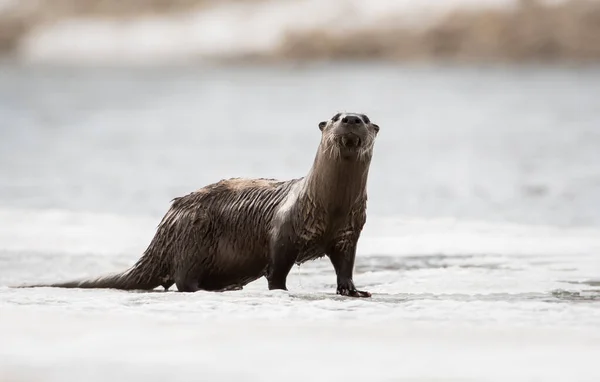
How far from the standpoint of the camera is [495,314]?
16.1 ft

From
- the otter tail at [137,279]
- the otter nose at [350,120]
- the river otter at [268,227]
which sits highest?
the otter nose at [350,120]

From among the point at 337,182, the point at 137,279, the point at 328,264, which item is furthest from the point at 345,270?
the point at 328,264

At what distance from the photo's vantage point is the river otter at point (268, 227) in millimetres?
5344

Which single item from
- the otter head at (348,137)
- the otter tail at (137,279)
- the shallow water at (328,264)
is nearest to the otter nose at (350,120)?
the otter head at (348,137)

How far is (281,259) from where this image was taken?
545 centimetres

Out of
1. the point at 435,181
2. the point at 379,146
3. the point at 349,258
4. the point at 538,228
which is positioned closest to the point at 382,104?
the point at 379,146

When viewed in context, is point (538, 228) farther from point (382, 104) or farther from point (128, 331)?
point (382, 104)

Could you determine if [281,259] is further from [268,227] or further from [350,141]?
[350,141]

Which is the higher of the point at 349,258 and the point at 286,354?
the point at 349,258

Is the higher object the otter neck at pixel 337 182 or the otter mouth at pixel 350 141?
the otter mouth at pixel 350 141

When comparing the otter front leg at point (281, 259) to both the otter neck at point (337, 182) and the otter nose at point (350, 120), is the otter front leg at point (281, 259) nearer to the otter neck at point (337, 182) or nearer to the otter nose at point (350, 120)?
the otter neck at point (337, 182)

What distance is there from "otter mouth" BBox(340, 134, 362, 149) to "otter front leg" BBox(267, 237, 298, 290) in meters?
0.43

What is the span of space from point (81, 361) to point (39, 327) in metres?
0.61

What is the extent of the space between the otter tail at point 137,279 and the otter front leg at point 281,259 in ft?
1.92
